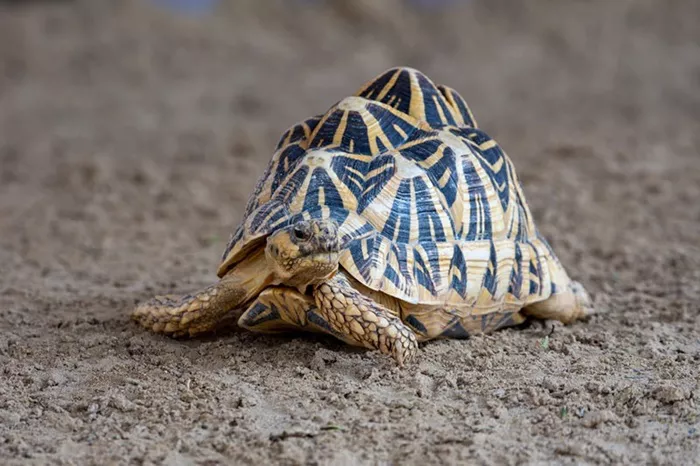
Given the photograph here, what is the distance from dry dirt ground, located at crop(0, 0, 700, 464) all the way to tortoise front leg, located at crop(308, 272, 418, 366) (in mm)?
105

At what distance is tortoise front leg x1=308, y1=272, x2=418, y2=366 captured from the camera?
2938 mm

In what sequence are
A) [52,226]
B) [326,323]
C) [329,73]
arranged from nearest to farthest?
[326,323] → [52,226] → [329,73]

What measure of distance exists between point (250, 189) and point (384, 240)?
3469 millimetres

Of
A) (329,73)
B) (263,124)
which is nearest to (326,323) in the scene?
(263,124)

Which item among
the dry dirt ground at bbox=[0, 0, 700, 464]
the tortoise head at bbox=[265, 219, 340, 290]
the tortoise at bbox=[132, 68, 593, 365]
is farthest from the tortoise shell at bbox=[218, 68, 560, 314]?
the dry dirt ground at bbox=[0, 0, 700, 464]

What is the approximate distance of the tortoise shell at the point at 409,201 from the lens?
3.06m

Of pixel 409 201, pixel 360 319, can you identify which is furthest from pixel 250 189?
pixel 360 319

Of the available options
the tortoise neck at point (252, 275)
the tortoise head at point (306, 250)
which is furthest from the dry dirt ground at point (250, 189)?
the tortoise head at point (306, 250)

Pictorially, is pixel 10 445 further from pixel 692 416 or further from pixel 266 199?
pixel 692 416

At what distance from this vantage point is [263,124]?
8.52 meters

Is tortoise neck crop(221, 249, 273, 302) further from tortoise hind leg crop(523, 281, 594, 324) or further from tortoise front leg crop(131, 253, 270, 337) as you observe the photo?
tortoise hind leg crop(523, 281, 594, 324)

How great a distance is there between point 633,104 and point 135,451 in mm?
7471

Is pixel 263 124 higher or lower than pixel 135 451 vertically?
higher

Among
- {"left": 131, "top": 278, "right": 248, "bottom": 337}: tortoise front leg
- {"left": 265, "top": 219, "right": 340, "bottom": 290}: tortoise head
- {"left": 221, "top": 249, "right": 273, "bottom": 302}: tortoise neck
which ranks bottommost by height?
{"left": 131, "top": 278, "right": 248, "bottom": 337}: tortoise front leg
